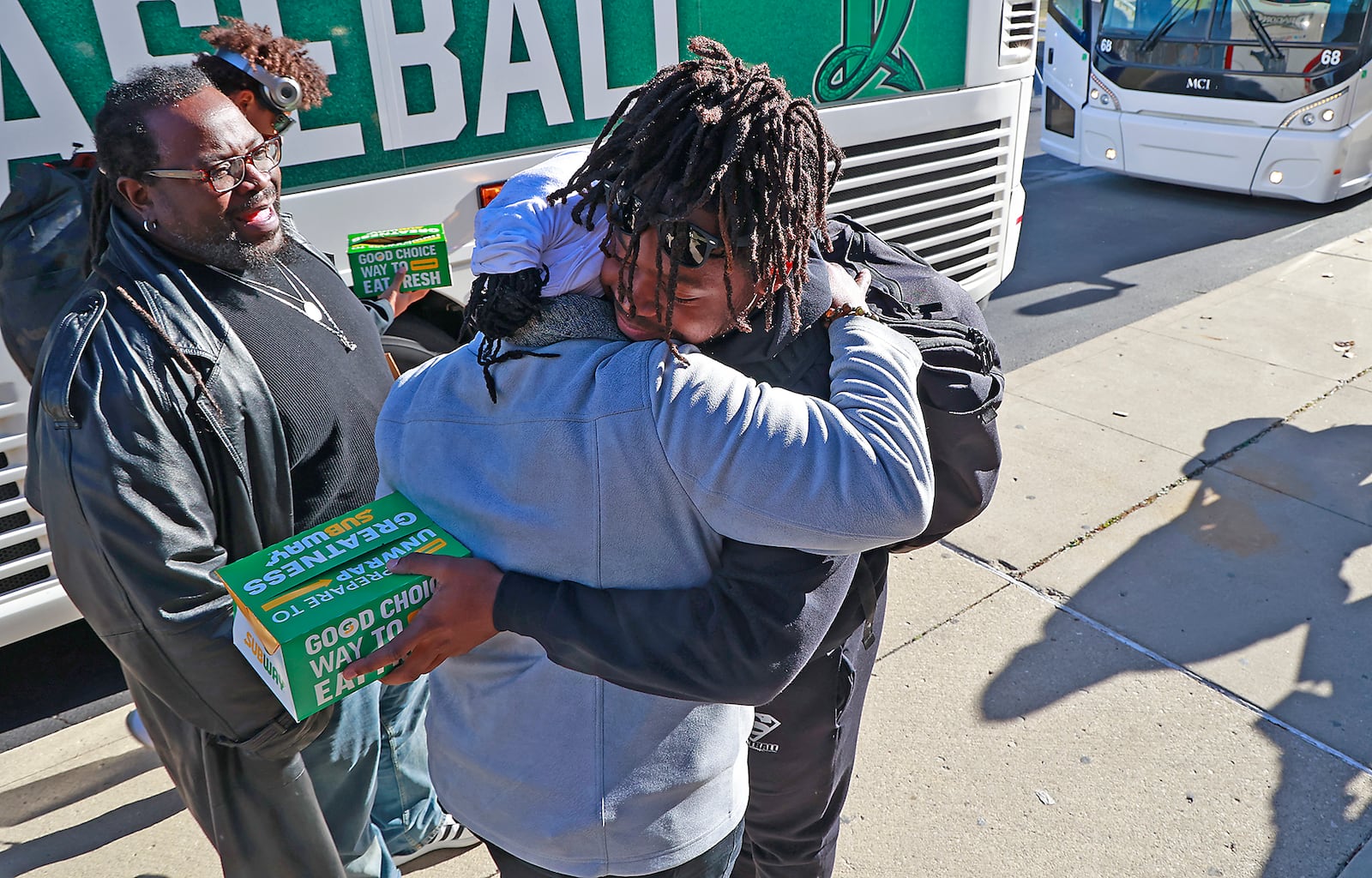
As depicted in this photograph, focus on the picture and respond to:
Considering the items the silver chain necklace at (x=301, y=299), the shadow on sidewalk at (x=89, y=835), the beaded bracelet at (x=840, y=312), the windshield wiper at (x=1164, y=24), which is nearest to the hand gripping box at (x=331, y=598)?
the beaded bracelet at (x=840, y=312)

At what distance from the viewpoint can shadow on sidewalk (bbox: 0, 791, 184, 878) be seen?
8.67 feet

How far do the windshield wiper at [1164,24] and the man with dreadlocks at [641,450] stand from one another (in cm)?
897

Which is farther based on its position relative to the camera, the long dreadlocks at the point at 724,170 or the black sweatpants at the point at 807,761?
the black sweatpants at the point at 807,761

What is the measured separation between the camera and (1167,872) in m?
2.54

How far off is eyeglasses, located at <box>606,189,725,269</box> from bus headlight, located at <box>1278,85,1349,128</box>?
880 centimetres

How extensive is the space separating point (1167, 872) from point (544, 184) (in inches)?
90.6

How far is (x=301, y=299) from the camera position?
7.34 feet

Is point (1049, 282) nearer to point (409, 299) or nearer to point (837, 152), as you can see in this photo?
point (409, 299)

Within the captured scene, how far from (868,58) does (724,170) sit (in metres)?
3.43

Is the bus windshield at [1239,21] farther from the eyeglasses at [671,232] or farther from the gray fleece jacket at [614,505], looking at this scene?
the eyeglasses at [671,232]

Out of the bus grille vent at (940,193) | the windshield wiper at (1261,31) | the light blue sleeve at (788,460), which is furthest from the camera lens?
the windshield wiper at (1261,31)

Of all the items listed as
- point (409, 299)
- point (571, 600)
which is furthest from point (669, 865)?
point (409, 299)

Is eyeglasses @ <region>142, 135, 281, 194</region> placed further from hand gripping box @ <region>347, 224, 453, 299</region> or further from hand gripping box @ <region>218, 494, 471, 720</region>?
hand gripping box @ <region>218, 494, 471, 720</region>

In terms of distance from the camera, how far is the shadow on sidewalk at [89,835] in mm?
2643
